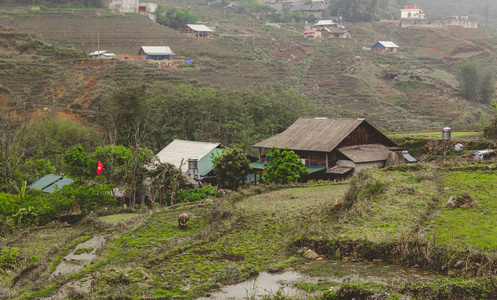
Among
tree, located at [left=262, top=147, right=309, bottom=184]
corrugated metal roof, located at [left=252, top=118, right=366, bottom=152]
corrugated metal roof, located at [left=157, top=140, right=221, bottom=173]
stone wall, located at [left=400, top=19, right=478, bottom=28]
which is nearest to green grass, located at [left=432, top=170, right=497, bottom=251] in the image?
tree, located at [left=262, top=147, right=309, bottom=184]

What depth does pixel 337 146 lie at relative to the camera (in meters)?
25.6

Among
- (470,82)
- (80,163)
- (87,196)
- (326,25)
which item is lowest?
(87,196)

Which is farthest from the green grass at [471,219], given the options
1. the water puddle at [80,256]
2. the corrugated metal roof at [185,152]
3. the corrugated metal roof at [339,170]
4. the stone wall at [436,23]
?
the stone wall at [436,23]

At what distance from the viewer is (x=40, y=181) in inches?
970

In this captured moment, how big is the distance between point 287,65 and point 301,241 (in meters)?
65.4

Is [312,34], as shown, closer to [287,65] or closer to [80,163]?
[287,65]

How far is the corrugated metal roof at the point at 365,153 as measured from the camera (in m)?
25.0

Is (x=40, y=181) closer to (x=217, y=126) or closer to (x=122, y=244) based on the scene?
(x=122, y=244)

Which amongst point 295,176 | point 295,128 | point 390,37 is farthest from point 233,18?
point 295,176

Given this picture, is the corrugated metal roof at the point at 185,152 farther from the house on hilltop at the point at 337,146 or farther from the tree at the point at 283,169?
the tree at the point at 283,169

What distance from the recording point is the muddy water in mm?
8562

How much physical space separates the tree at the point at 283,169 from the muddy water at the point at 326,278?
1237cm

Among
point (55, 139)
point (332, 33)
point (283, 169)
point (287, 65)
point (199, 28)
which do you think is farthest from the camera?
point (332, 33)

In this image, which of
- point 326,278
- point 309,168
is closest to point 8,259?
point 326,278
